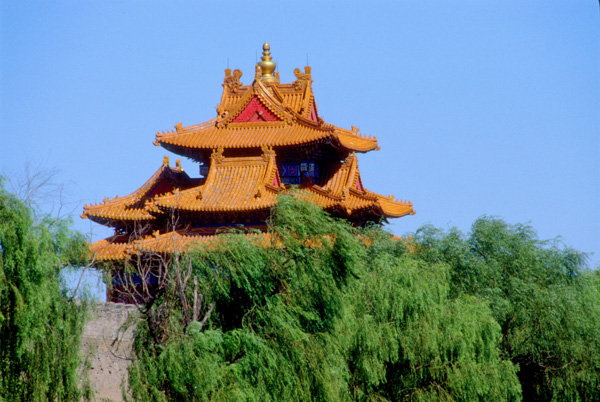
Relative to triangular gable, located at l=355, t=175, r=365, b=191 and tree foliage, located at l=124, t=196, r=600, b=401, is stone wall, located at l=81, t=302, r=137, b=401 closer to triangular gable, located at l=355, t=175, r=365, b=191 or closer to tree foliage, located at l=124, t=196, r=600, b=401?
tree foliage, located at l=124, t=196, r=600, b=401

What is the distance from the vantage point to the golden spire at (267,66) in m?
28.6

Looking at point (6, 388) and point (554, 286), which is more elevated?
point (554, 286)

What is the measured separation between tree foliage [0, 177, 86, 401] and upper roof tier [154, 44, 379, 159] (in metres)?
11.8

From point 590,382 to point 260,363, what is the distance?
809 cm

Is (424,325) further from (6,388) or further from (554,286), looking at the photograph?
(6,388)

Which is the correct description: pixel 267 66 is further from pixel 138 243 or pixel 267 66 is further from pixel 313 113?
pixel 138 243

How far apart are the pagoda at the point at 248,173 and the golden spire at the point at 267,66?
0.09 feet

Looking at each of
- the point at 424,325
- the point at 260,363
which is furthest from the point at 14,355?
the point at 424,325

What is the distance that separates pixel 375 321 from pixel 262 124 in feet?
31.0

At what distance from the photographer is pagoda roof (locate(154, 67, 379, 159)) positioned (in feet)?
87.0

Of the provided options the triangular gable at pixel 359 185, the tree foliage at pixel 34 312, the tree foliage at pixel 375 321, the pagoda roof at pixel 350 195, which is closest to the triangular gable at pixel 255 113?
the pagoda roof at pixel 350 195

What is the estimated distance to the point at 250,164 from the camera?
26.1 metres

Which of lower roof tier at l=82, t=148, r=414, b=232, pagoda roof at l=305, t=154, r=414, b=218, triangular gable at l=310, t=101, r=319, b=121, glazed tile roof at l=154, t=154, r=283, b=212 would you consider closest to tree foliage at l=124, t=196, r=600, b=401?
pagoda roof at l=305, t=154, r=414, b=218

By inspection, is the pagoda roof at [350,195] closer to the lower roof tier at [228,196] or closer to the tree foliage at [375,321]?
the lower roof tier at [228,196]
